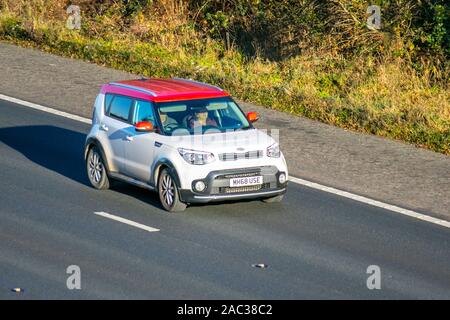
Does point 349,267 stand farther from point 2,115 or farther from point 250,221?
point 2,115

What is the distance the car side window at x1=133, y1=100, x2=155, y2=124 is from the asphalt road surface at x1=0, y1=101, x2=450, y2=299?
1.19 meters

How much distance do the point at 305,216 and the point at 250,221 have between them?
36.1 inches

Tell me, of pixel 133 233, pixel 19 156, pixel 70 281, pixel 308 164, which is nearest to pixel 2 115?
pixel 19 156

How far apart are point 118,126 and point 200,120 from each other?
1.41m

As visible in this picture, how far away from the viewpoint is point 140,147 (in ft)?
56.0

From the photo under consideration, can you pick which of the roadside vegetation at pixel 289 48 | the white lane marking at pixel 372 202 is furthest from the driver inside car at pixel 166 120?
the roadside vegetation at pixel 289 48

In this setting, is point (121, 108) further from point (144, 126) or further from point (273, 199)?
point (273, 199)

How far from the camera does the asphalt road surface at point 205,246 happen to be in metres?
13.3

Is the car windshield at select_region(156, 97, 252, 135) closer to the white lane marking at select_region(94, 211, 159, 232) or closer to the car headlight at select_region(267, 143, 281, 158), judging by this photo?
the car headlight at select_region(267, 143, 281, 158)

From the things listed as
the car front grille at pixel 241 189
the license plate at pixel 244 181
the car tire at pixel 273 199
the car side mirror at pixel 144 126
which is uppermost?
the car side mirror at pixel 144 126

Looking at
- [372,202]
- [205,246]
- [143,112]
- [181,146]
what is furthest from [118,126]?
[372,202]

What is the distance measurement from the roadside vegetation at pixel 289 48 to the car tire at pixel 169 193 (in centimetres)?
621

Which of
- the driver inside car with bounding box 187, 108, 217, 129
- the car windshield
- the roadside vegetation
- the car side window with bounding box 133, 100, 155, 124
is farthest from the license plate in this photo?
the roadside vegetation

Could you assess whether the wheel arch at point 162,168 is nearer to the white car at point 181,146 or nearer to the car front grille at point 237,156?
the white car at point 181,146
